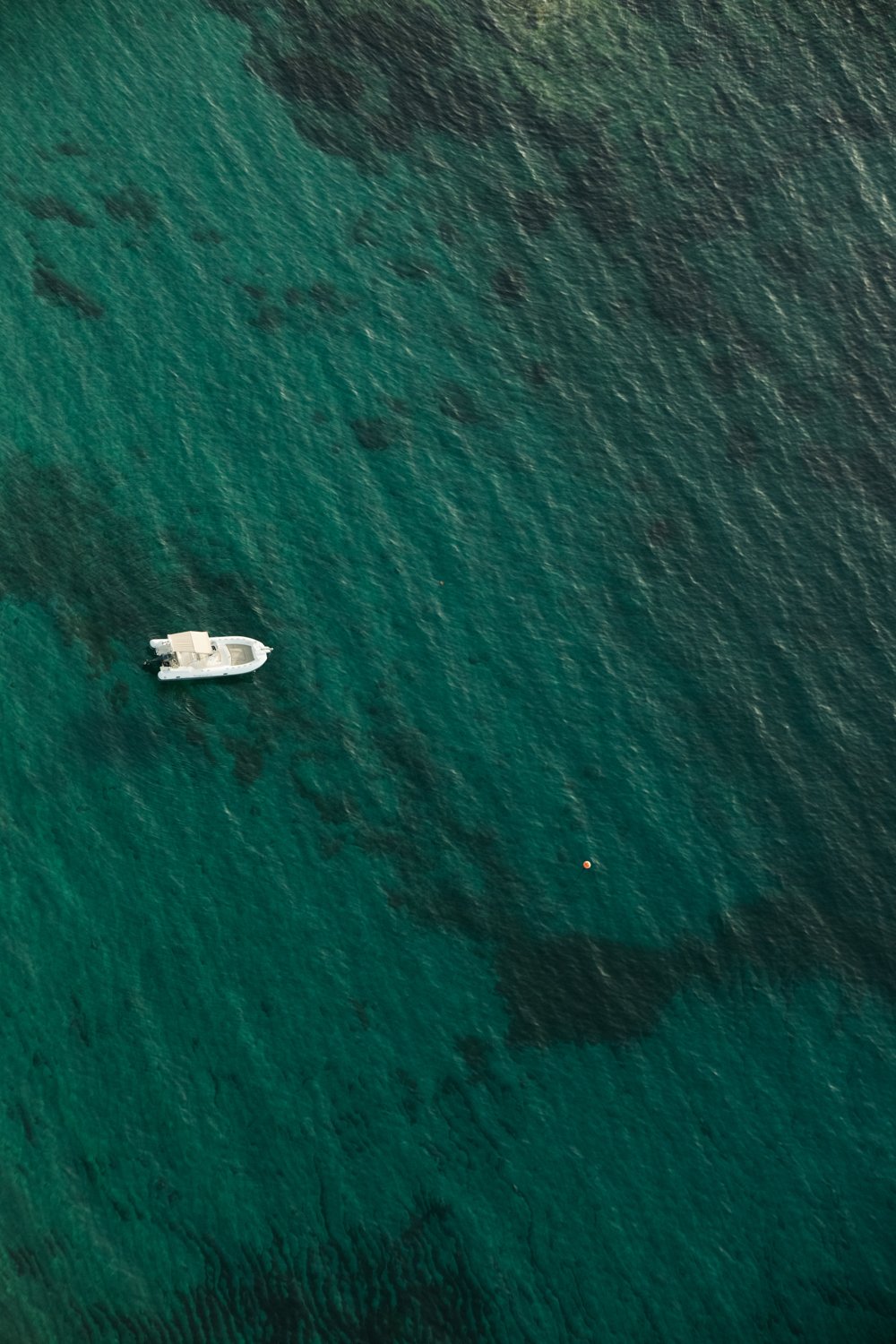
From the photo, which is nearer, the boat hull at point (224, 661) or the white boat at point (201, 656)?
the boat hull at point (224, 661)

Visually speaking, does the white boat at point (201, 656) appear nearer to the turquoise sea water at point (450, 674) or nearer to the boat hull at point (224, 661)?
the boat hull at point (224, 661)

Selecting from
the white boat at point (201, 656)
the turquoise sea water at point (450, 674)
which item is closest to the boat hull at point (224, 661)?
the white boat at point (201, 656)

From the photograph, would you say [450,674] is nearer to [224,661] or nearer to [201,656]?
[224,661]

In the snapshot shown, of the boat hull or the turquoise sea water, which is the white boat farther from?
the turquoise sea water

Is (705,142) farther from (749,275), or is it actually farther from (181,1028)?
(181,1028)

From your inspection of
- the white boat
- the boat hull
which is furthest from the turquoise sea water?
the white boat

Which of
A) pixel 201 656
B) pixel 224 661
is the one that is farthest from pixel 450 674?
pixel 201 656
